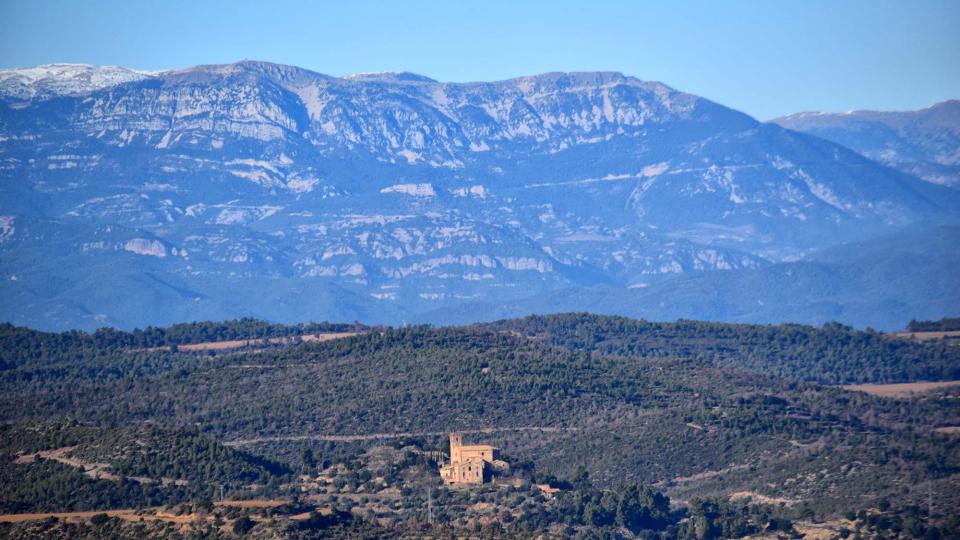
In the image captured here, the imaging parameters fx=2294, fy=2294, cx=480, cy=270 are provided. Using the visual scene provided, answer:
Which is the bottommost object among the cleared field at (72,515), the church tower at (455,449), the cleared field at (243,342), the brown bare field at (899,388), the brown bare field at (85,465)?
the brown bare field at (899,388)

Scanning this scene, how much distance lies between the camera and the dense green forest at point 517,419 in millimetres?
97188

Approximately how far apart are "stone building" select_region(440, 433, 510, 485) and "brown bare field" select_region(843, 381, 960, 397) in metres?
53.5

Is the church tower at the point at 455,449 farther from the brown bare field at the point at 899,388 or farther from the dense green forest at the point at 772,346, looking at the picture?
the dense green forest at the point at 772,346

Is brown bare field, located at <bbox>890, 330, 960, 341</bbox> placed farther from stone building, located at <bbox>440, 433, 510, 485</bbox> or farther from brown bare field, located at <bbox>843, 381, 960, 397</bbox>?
stone building, located at <bbox>440, 433, 510, 485</bbox>

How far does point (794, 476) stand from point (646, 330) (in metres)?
72.6

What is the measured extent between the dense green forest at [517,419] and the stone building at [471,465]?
5.74 ft

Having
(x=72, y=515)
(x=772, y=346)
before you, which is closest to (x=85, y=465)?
(x=72, y=515)

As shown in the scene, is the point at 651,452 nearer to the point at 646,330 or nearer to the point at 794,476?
the point at 794,476

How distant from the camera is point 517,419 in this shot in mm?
127312

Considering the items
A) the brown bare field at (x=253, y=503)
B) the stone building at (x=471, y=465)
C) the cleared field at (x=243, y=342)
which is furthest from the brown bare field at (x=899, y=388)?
the brown bare field at (x=253, y=503)

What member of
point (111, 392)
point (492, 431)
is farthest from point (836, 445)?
point (111, 392)

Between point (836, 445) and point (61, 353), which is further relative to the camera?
point (61, 353)

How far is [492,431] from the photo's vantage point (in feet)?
406

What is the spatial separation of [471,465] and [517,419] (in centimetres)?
2829
